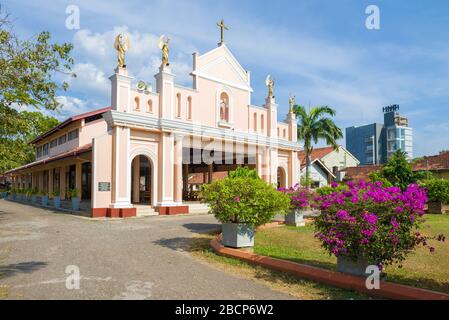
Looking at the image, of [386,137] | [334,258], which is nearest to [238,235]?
[334,258]

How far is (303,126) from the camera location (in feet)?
86.0

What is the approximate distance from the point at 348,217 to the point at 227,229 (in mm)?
3505

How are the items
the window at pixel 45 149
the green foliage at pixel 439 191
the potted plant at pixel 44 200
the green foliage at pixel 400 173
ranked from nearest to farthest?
the green foliage at pixel 439 191 < the green foliage at pixel 400 173 < the potted plant at pixel 44 200 < the window at pixel 45 149

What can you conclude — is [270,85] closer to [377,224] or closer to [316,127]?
[316,127]

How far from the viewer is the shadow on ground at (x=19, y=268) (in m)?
6.11

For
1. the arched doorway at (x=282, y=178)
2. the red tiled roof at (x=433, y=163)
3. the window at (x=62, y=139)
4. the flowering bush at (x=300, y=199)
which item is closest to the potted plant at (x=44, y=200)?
the window at (x=62, y=139)

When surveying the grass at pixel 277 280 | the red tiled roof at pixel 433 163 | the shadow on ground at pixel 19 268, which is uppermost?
the red tiled roof at pixel 433 163

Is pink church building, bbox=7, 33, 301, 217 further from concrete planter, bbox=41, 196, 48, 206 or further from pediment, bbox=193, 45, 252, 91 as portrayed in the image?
concrete planter, bbox=41, 196, 48, 206

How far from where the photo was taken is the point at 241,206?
797 cm

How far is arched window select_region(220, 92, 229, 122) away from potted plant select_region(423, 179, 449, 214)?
12.3 meters

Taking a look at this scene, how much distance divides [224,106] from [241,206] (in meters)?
13.3

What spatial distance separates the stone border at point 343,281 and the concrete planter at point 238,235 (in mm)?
637

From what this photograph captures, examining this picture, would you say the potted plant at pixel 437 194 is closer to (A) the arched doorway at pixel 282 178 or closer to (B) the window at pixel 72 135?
(A) the arched doorway at pixel 282 178
